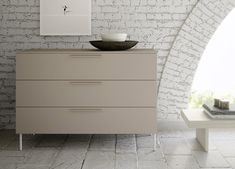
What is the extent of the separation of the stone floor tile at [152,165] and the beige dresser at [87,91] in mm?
433

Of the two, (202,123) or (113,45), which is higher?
(113,45)

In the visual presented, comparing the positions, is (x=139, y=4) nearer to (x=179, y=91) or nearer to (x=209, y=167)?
(x=179, y=91)

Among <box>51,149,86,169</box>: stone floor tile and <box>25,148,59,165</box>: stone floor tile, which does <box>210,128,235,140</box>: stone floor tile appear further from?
<box>25,148,59,165</box>: stone floor tile

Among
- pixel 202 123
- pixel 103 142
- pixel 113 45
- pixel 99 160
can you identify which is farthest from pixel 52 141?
pixel 202 123

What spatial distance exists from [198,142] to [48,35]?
195 cm

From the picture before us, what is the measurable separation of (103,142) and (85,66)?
822 mm

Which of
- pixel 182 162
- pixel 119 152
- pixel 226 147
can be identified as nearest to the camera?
pixel 182 162

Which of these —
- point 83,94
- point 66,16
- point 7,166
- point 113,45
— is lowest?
point 7,166

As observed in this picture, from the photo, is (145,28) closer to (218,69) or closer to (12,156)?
(218,69)

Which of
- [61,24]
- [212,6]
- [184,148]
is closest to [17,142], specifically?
[61,24]

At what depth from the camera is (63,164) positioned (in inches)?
145

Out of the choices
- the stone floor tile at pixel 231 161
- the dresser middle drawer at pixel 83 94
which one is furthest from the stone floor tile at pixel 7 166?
the stone floor tile at pixel 231 161

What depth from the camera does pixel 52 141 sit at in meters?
4.50

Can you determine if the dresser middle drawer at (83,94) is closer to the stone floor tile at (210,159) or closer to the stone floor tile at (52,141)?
the stone floor tile at (52,141)
